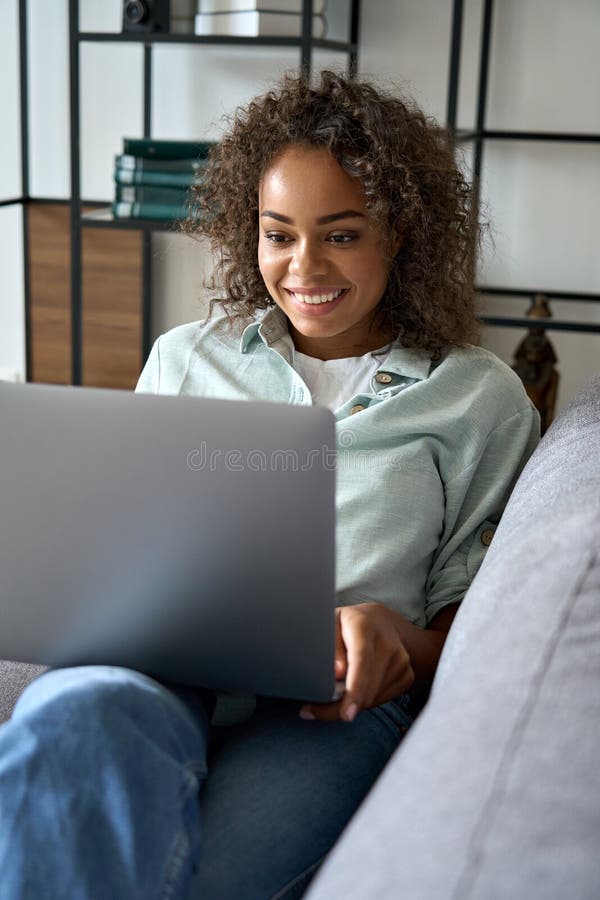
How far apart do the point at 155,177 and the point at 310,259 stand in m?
1.43

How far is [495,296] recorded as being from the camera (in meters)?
2.83

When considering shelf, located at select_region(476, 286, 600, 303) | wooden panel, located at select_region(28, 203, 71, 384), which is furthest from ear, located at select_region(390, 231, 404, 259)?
Result: wooden panel, located at select_region(28, 203, 71, 384)

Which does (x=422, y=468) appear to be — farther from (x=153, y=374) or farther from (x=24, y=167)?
(x=24, y=167)

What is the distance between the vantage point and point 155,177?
2551 millimetres

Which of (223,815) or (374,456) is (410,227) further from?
(223,815)

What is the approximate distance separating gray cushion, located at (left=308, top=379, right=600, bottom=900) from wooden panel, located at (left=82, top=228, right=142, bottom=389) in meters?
2.27

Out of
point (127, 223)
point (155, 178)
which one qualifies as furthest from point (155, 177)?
point (127, 223)

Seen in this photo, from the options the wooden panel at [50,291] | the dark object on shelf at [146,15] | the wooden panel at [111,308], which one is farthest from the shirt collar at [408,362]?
the wooden panel at [50,291]

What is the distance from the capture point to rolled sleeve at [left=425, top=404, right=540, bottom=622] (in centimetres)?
116

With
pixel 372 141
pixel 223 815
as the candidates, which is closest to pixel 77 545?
pixel 223 815

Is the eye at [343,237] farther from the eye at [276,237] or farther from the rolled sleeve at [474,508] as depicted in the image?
the rolled sleeve at [474,508]

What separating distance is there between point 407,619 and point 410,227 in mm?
479

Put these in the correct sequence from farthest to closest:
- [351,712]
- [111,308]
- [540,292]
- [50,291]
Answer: [50,291] → [111,308] → [540,292] → [351,712]

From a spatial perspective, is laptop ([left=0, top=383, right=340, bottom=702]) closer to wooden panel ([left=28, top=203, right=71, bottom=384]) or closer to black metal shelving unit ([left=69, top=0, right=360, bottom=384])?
black metal shelving unit ([left=69, top=0, right=360, bottom=384])
